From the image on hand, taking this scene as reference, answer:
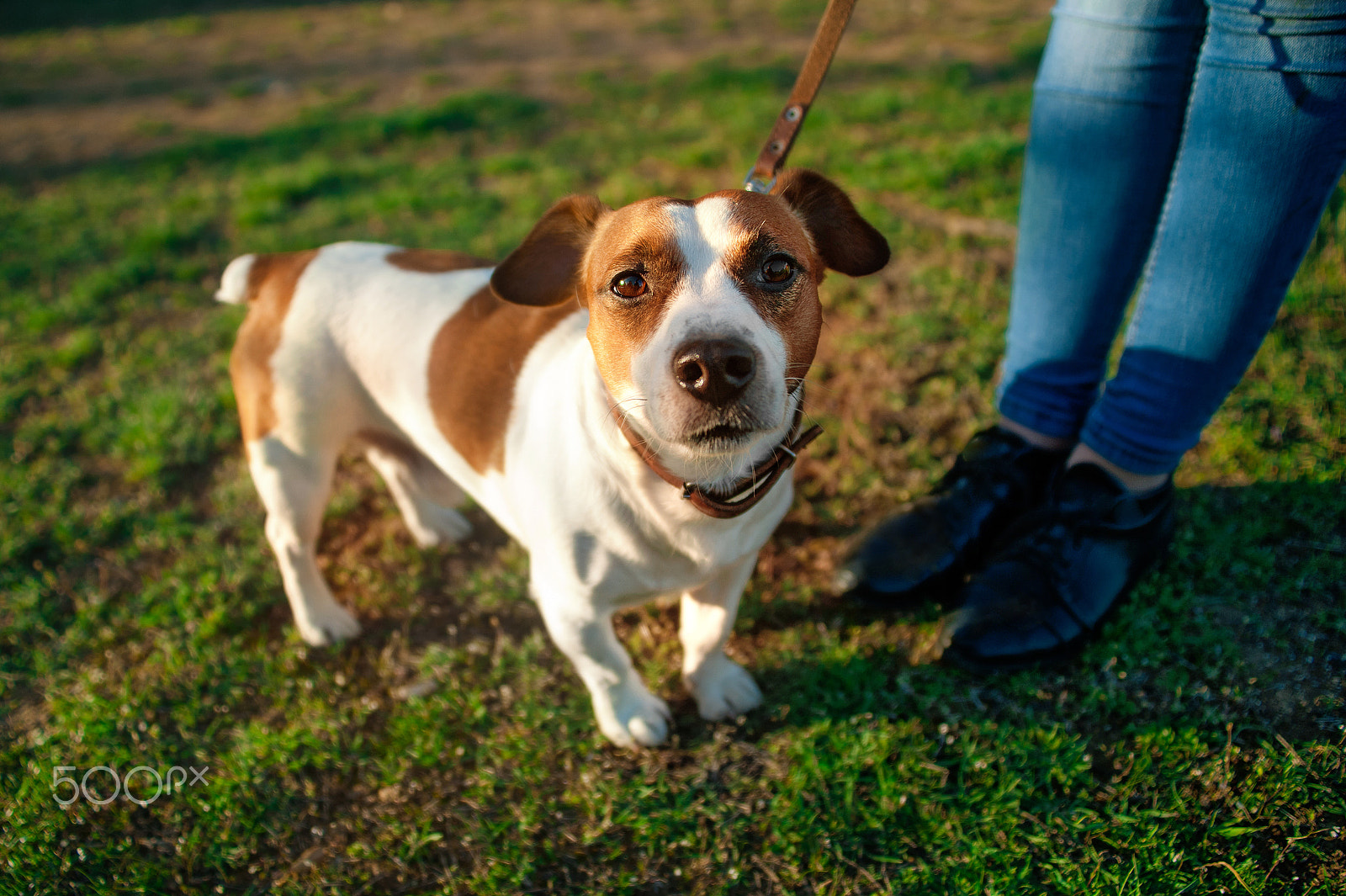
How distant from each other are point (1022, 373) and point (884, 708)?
1110 millimetres

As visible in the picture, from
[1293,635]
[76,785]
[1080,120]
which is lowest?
[76,785]

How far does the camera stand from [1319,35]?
5.29 feet

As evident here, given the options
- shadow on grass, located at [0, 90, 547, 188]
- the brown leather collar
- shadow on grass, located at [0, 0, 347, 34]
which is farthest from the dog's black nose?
shadow on grass, located at [0, 0, 347, 34]

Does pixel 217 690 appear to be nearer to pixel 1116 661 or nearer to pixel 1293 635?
pixel 1116 661

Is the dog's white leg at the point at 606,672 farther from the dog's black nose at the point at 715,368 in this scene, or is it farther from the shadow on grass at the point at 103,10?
the shadow on grass at the point at 103,10

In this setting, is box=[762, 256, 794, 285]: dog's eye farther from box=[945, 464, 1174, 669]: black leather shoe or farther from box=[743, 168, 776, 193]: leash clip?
box=[945, 464, 1174, 669]: black leather shoe

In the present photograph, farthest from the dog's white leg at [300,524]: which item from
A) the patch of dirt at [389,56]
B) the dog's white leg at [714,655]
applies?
the patch of dirt at [389,56]

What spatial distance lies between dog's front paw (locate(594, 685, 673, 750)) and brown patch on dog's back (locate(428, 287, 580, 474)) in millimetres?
704

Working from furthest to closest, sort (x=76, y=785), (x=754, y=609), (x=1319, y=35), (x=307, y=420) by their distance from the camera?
1. (x=754, y=609)
2. (x=307, y=420)
3. (x=76, y=785)
4. (x=1319, y=35)

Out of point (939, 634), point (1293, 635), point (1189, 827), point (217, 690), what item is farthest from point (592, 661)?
point (1293, 635)

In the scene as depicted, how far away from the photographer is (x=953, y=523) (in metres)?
2.31

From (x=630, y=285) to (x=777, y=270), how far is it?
1.02 feet

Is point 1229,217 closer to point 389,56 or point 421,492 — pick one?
point 421,492

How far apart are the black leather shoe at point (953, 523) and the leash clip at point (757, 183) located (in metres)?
1.07
